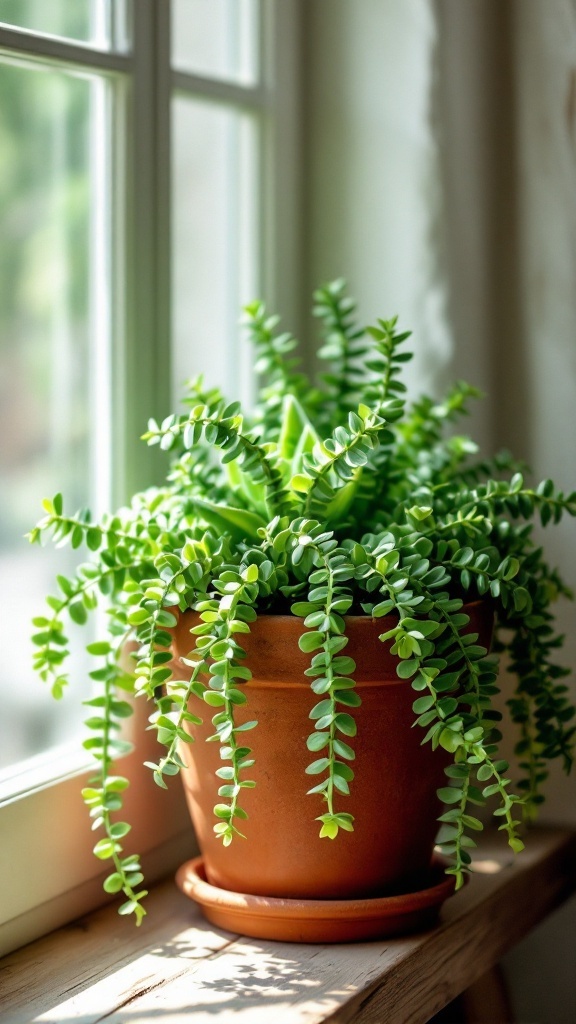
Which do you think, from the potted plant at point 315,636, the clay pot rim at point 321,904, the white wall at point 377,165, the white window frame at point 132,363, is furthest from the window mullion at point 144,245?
the clay pot rim at point 321,904

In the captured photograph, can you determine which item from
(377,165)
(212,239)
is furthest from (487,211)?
(212,239)

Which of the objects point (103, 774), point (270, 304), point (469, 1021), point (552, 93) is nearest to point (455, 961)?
point (469, 1021)

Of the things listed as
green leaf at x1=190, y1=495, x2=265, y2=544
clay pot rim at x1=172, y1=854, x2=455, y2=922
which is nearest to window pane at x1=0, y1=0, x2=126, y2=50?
green leaf at x1=190, y1=495, x2=265, y2=544

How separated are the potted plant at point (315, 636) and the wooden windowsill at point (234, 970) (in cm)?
6

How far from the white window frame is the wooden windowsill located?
52mm

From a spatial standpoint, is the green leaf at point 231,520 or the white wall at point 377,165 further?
the white wall at point 377,165

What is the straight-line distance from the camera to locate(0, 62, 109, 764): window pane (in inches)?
38.9

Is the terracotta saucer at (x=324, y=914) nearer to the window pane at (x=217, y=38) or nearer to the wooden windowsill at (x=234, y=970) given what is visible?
the wooden windowsill at (x=234, y=970)

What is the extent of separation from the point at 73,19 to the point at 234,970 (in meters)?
0.92

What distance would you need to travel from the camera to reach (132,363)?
112cm

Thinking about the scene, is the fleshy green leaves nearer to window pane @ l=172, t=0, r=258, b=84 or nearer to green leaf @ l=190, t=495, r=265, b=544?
green leaf @ l=190, t=495, r=265, b=544

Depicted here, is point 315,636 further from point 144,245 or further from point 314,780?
point 144,245

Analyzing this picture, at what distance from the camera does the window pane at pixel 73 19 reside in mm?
975

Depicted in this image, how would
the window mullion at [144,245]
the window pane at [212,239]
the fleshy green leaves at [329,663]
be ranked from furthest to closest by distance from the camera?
the window pane at [212,239], the window mullion at [144,245], the fleshy green leaves at [329,663]
